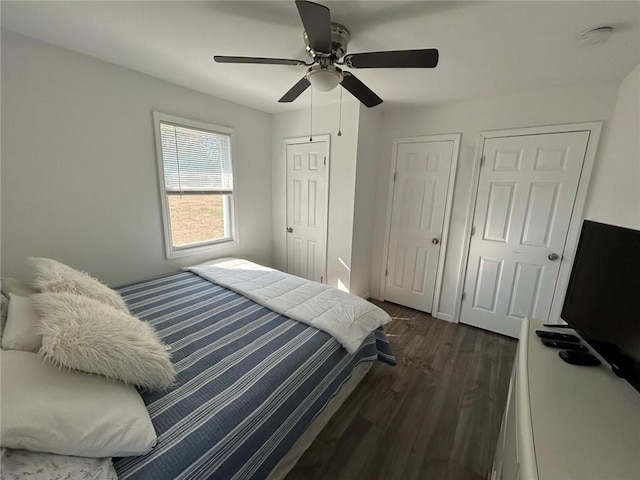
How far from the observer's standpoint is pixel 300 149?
10.4ft

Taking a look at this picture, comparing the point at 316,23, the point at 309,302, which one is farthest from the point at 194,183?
the point at 316,23

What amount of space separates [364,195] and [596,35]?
196cm

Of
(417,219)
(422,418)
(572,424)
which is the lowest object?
(422,418)

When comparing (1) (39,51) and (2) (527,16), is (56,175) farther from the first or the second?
(2) (527,16)

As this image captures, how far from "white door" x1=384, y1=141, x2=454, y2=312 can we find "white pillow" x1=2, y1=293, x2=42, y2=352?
3011mm

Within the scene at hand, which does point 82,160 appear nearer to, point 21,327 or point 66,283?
point 66,283

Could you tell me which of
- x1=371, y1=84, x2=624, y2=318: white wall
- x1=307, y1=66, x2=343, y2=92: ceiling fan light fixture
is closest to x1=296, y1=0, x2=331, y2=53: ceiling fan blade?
x1=307, y1=66, x2=343, y2=92: ceiling fan light fixture

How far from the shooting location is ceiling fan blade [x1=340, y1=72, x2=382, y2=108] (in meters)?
1.61

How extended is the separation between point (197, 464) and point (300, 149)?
2.99 m

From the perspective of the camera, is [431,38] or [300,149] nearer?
[431,38]

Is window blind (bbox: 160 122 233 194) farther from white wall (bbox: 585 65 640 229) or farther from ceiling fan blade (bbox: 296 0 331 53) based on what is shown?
white wall (bbox: 585 65 640 229)

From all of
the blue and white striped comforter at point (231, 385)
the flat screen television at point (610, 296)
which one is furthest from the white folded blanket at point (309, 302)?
the flat screen television at point (610, 296)

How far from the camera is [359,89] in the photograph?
1730 mm

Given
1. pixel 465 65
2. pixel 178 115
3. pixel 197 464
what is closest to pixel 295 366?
pixel 197 464
